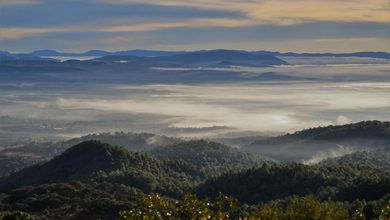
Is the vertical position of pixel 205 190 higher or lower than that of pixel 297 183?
lower

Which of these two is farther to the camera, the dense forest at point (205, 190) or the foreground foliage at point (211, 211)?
the dense forest at point (205, 190)

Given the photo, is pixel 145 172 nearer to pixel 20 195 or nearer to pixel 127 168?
pixel 127 168

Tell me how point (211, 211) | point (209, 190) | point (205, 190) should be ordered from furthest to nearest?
1. point (205, 190)
2. point (209, 190)
3. point (211, 211)

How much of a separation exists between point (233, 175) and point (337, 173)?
26145 millimetres

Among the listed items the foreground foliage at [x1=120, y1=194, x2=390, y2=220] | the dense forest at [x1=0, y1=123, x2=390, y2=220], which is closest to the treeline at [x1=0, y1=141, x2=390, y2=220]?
the dense forest at [x1=0, y1=123, x2=390, y2=220]

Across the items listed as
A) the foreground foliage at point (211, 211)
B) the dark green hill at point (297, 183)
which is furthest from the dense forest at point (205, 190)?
the foreground foliage at point (211, 211)

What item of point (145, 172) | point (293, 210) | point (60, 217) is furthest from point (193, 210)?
point (145, 172)

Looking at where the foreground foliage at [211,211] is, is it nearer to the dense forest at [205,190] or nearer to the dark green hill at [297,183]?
the dense forest at [205,190]

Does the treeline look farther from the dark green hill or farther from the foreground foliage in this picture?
the foreground foliage

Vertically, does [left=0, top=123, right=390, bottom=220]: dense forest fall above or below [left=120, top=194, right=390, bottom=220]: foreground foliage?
below

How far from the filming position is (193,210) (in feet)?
125

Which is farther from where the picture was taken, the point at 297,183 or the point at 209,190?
the point at 209,190

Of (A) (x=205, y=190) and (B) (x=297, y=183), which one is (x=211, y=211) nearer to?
(B) (x=297, y=183)

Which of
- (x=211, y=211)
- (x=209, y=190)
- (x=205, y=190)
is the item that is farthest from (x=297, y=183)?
(x=211, y=211)
